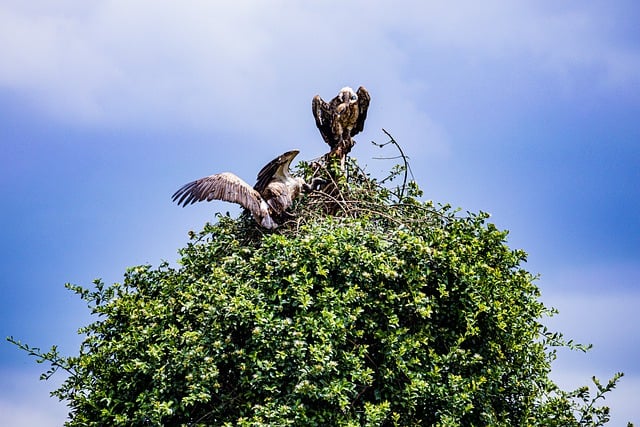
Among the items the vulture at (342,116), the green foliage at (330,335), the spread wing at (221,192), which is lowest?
the green foliage at (330,335)

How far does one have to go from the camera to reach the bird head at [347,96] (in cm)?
901

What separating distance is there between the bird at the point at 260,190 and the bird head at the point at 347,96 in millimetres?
1078

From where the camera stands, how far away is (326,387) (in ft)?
21.9

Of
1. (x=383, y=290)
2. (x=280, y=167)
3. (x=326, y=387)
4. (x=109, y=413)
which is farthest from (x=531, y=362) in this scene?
(x=109, y=413)

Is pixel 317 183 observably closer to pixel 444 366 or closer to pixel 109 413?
pixel 444 366

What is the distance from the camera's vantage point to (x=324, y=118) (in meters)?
9.00

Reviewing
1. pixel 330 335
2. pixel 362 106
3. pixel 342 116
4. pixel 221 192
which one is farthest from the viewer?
pixel 362 106

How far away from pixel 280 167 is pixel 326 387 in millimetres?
2358

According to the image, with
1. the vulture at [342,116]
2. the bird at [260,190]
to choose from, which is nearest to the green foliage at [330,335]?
the bird at [260,190]

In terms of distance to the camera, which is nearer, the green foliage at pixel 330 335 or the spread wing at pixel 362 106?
the green foliage at pixel 330 335

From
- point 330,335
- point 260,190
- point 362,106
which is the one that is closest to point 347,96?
point 362,106

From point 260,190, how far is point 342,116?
1301 mm

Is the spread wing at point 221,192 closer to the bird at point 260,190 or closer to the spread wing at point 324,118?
the bird at point 260,190

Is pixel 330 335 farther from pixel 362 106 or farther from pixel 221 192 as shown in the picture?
pixel 362 106
